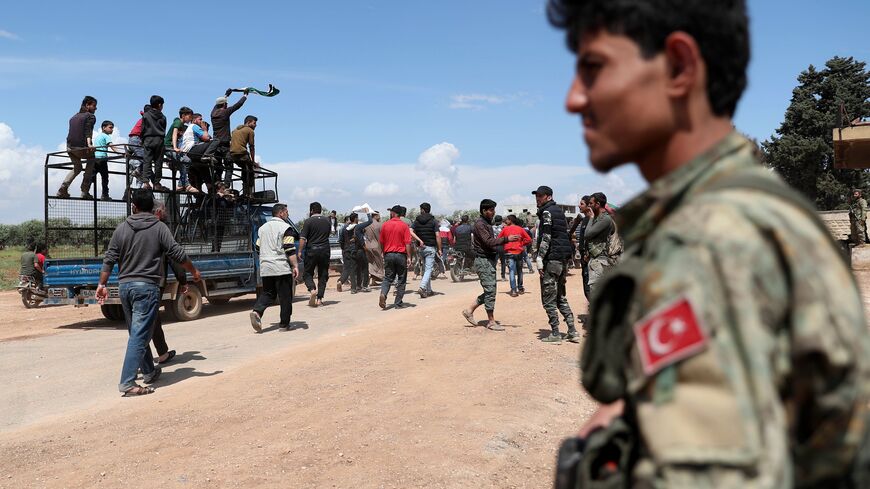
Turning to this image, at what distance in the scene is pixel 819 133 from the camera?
3725cm

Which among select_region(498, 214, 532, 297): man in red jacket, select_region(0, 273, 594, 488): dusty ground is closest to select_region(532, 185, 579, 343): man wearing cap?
select_region(0, 273, 594, 488): dusty ground

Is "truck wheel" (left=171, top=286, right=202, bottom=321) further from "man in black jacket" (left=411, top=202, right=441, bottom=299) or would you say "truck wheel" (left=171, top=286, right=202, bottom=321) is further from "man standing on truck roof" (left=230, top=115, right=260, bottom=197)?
"man in black jacket" (left=411, top=202, right=441, bottom=299)

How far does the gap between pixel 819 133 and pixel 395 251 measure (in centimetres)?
3479

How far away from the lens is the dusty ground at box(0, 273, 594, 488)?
13.3ft

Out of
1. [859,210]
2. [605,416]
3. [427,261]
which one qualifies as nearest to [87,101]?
[427,261]

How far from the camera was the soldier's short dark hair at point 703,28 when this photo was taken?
3.26 ft

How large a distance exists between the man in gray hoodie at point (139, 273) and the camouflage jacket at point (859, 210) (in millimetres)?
17276

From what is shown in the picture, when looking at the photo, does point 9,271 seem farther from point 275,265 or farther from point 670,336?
point 670,336

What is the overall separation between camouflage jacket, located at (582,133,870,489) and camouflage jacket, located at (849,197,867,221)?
19.1 metres

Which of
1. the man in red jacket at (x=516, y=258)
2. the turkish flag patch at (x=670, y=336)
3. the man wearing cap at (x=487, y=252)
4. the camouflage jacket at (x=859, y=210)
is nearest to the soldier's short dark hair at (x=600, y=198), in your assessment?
the man wearing cap at (x=487, y=252)

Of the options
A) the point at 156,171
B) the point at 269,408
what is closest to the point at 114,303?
the point at 156,171

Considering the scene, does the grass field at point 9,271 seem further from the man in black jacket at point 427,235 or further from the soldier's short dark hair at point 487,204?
the soldier's short dark hair at point 487,204

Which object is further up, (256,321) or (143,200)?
(143,200)

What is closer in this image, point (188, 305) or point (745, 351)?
point (745, 351)
